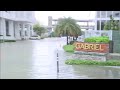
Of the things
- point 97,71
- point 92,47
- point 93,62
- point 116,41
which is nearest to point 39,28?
point 116,41

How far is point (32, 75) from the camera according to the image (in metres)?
10.8

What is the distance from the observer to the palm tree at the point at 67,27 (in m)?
29.1

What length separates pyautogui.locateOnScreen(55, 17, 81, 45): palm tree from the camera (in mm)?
29147

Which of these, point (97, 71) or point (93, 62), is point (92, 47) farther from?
point (97, 71)

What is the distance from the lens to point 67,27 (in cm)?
2934

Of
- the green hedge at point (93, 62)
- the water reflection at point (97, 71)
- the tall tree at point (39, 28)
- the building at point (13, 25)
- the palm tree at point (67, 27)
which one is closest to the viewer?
the water reflection at point (97, 71)

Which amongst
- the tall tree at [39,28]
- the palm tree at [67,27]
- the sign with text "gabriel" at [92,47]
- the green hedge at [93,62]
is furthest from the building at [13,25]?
the green hedge at [93,62]

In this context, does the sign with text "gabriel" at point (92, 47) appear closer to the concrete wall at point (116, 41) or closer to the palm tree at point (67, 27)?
the concrete wall at point (116, 41)

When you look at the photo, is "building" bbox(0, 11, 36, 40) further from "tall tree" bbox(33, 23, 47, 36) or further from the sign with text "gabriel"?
the sign with text "gabriel"

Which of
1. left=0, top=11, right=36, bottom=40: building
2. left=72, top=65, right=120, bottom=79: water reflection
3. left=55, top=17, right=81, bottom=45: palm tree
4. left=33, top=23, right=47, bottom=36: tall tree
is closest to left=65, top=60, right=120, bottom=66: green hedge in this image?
left=72, top=65, right=120, bottom=79: water reflection

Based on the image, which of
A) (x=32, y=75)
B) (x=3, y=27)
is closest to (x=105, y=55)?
(x=32, y=75)
